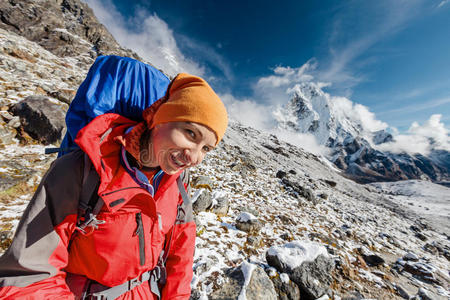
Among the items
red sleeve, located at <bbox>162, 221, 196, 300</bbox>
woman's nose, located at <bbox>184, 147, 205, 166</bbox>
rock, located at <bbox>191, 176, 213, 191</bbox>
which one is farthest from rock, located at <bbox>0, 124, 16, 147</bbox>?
woman's nose, located at <bbox>184, 147, 205, 166</bbox>

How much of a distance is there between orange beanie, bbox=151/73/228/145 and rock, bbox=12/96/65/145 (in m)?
7.05

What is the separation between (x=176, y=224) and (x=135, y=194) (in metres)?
0.76

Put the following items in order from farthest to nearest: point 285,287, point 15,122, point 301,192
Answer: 1. point 301,192
2. point 15,122
3. point 285,287

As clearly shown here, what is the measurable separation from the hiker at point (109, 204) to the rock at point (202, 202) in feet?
10.2

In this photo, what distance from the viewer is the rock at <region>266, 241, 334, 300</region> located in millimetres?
3109

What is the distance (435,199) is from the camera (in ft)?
187

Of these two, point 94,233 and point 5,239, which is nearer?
point 94,233

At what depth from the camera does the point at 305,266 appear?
3.33m

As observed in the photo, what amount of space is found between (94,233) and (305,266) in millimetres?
3692

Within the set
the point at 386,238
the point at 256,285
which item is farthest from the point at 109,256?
the point at 386,238

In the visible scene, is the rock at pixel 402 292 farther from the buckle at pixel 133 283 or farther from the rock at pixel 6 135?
the rock at pixel 6 135

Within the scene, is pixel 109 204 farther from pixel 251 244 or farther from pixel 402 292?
pixel 402 292

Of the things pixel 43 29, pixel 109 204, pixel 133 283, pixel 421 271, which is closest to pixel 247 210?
pixel 133 283

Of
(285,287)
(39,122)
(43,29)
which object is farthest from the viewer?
(43,29)
